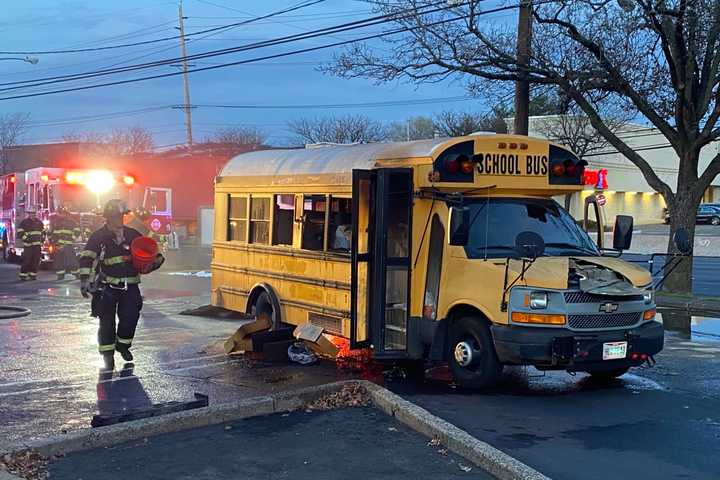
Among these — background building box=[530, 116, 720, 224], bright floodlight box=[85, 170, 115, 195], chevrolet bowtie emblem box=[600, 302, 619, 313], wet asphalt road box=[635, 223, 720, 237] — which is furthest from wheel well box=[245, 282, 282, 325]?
background building box=[530, 116, 720, 224]

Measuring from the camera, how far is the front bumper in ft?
25.1

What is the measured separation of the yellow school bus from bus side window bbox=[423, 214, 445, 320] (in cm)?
2

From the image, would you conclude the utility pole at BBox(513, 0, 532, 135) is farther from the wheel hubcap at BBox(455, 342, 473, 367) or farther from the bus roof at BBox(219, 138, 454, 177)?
the wheel hubcap at BBox(455, 342, 473, 367)

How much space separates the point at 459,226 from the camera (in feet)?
26.5

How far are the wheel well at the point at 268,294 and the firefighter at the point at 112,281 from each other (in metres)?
1.69

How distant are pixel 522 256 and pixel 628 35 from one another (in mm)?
10375

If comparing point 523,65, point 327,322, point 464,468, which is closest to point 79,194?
point 523,65

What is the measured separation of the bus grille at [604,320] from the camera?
7.71 meters

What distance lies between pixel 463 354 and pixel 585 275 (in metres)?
1.43

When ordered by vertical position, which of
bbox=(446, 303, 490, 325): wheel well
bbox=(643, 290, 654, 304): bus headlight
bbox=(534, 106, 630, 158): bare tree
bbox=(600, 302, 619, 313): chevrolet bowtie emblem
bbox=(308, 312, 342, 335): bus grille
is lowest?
bbox=(308, 312, 342, 335): bus grille

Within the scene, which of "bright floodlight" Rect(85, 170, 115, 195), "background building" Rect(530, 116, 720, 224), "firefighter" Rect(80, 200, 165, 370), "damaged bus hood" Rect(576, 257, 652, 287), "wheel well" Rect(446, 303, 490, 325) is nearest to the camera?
"damaged bus hood" Rect(576, 257, 652, 287)

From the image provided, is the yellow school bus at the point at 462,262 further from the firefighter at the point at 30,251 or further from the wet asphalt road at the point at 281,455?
the firefighter at the point at 30,251

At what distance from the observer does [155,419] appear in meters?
6.57

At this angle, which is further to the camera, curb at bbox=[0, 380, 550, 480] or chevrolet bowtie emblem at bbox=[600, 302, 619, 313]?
chevrolet bowtie emblem at bbox=[600, 302, 619, 313]
